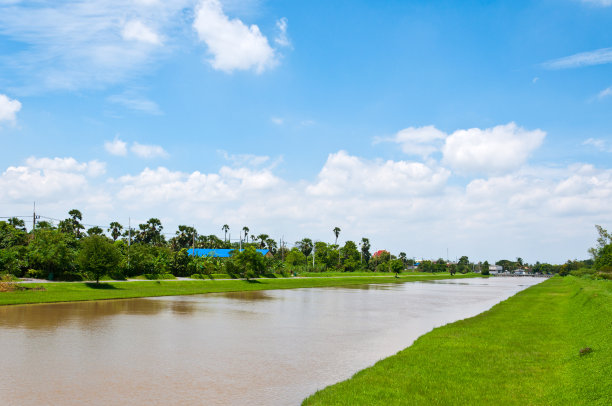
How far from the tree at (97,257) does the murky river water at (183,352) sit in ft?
52.0

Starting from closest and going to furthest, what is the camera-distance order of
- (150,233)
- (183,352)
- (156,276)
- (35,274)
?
(183,352)
(35,274)
(156,276)
(150,233)

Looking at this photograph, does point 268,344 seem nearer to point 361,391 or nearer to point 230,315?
point 361,391

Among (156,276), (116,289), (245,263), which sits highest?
(245,263)

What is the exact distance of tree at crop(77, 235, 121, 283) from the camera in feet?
152

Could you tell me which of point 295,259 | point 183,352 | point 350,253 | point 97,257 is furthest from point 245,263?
point 350,253

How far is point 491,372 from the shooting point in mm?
13367

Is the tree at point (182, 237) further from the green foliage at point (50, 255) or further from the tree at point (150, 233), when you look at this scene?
the green foliage at point (50, 255)

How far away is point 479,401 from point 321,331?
43.3ft

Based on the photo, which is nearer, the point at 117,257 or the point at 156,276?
the point at 117,257

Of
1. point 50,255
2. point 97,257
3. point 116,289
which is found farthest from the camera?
point 50,255

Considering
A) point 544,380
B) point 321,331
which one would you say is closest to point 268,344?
point 321,331

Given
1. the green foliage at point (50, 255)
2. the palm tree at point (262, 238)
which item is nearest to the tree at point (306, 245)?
the palm tree at point (262, 238)

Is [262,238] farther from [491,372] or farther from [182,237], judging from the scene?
[491,372]

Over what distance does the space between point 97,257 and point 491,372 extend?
4337 centimetres
